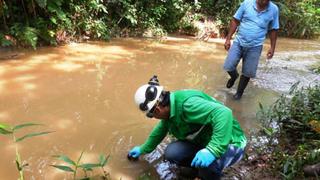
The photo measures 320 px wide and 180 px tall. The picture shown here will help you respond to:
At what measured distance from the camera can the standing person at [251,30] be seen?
17.6 ft

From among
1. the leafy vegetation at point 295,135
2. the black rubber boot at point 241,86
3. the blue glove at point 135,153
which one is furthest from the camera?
the black rubber boot at point 241,86

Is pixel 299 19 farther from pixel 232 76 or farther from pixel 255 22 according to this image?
pixel 255 22

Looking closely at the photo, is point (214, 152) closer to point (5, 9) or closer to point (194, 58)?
point (194, 58)

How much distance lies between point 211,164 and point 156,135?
65 cm

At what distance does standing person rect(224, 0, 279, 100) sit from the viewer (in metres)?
5.38

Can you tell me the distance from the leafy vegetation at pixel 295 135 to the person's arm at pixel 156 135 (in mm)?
1055

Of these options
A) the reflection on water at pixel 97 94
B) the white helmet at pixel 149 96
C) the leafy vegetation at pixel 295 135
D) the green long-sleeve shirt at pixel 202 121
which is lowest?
the reflection on water at pixel 97 94

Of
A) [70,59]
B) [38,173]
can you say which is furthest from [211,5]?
[38,173]

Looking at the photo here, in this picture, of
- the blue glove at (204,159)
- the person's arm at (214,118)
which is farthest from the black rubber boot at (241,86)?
the blue glove at (204,159)

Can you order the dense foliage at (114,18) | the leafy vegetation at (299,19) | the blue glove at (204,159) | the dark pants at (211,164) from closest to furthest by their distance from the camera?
1. the blue glove at (204,159)
2. the dark pants at (211,164)
3. the dense foliage at (114,18)
4. the leafy vegetation at (299,19)

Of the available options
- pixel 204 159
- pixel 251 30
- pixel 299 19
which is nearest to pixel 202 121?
pixel 204 159

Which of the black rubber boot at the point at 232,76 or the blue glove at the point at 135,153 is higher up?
the black rubber boot at the point at 232,76

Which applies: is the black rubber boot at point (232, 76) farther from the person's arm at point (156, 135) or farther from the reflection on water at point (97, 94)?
the person's arm at point (156, 135)

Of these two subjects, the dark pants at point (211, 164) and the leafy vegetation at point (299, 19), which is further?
the leafy vegetation at point (299, 19)
